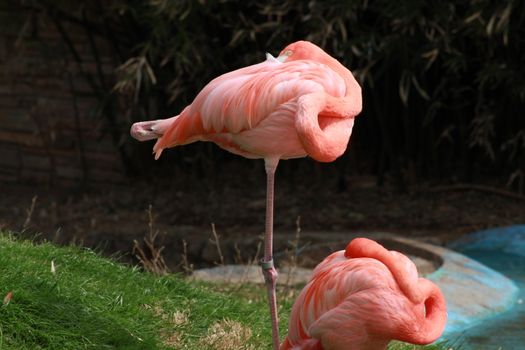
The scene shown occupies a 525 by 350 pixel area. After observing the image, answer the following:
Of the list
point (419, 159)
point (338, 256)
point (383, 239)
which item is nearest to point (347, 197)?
point (419, 159)

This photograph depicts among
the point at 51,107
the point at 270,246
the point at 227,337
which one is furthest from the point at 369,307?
the point at 51,107

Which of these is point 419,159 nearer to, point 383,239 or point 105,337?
point 383,239

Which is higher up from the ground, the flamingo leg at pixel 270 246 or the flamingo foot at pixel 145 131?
the flamingo foot at pixel 145 131

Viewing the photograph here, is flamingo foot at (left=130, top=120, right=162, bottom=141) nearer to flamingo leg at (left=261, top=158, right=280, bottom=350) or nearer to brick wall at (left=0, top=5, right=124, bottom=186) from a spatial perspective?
flamingo leg at (left=261, top=158, right=280, bottom=350)

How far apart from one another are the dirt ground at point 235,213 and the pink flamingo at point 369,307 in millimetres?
3215

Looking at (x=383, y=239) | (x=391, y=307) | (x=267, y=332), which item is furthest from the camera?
(x=383, y=239)

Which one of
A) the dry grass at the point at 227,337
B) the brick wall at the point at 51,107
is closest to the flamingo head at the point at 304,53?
the dry grass at the point at 227,337

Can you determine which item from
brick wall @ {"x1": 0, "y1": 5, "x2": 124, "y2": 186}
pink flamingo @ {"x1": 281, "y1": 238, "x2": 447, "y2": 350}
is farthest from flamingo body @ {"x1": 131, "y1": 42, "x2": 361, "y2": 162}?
brick wall @ {"x1": 0, "y1": 5, "x2": 124, "y2": 186}

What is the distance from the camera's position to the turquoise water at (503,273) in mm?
4430

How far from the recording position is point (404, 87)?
7.32 metres

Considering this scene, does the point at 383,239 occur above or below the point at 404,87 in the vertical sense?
below

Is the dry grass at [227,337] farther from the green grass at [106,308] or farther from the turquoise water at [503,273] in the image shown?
the turquoise water at [503,273]

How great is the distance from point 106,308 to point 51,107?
553 cm

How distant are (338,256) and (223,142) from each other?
508 millimetres
